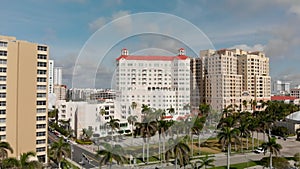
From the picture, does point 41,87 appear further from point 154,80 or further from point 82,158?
point 154,80

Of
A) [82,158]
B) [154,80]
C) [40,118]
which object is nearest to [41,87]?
[40,118]

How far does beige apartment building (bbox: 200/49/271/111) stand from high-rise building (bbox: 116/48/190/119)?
1309 cm

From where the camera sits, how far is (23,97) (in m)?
9.19

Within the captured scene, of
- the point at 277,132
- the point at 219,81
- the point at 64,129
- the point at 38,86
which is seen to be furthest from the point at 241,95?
the point at 38,86

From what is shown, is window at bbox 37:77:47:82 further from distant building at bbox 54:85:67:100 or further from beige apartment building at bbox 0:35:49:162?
distant building at bbox 54:85:67:100

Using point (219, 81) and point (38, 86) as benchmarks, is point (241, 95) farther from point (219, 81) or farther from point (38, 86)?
point (38, 86)

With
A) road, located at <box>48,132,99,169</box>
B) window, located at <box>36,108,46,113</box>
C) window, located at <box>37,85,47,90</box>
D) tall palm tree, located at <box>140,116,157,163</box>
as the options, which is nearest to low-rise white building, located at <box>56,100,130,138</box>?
road, located at <box>48,132,99,169</box>

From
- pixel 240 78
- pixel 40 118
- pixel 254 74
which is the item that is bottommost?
pixel 40 118

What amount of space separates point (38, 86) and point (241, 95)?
18150 millimetres

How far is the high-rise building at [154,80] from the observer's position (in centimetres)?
420

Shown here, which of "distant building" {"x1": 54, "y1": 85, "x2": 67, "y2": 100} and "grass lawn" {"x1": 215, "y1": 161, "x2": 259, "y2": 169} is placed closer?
"grass lawn" {"x1": 215, "y1": 161, "x2": 259, "y2": 169}

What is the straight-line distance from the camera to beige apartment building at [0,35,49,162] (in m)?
8.91

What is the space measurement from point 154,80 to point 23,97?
5.19 metres

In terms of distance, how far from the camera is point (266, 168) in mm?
8820
